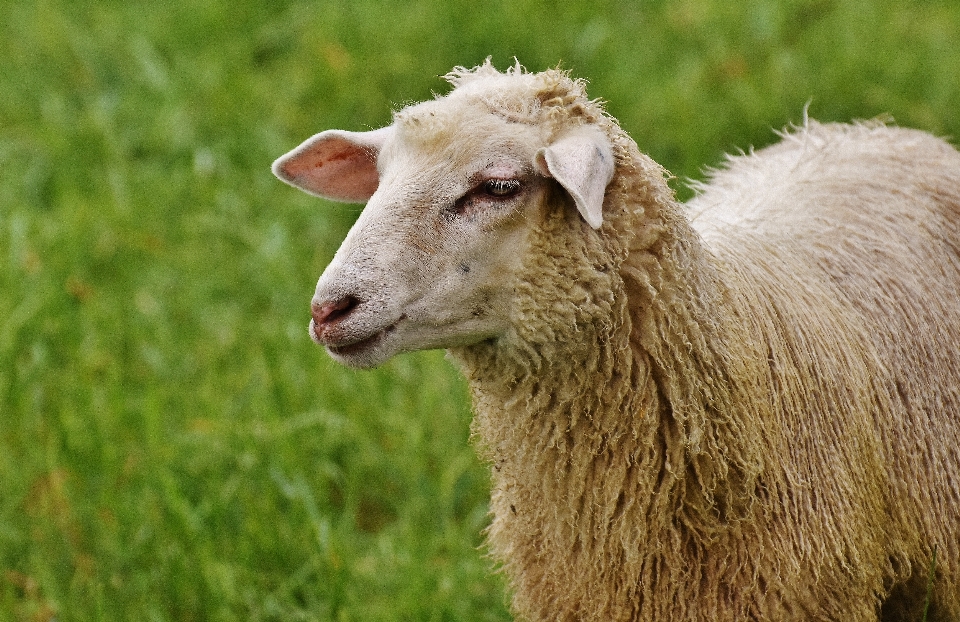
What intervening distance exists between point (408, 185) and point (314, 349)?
2297 millimetres

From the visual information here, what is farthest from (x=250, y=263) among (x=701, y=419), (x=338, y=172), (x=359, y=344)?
(x=701, y=419)

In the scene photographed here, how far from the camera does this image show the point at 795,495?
253 cm

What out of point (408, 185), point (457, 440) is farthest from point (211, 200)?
point (408, 185)

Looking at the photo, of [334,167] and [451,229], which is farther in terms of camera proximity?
[334,167]

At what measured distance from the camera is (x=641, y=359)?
2449 mm

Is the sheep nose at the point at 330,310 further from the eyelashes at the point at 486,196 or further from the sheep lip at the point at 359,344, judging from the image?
the eyelashes at the point at 486,196

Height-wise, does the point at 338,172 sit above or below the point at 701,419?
above

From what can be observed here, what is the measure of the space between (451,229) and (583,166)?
279mm

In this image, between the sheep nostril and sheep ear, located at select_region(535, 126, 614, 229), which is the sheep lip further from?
sheep ear, located at select_region(535, 126, 614, 229)

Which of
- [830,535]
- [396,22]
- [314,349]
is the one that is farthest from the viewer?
[396,22]

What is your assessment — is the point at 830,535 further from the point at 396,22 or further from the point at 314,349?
the point at 396,22

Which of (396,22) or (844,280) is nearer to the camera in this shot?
(844,280)

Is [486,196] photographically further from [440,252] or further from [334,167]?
[334,167]

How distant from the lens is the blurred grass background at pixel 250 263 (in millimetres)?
3656
